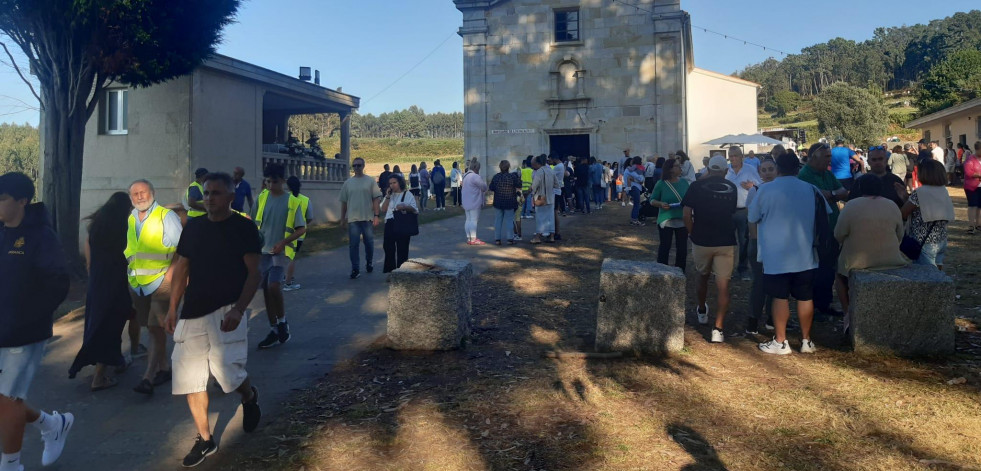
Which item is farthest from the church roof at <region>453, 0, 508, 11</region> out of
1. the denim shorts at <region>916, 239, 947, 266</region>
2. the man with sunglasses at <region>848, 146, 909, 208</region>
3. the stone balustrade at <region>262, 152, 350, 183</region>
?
the denim shorts at <region>916, 239, 947, 266</region>

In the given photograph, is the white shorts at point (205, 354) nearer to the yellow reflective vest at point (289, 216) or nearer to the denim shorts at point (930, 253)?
the yellow reflective vest at point (289, 216)

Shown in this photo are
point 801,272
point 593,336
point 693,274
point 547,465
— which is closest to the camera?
point 547,465

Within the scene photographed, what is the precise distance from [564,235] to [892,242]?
9.08 metres

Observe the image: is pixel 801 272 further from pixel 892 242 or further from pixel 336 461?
pixel 336 461

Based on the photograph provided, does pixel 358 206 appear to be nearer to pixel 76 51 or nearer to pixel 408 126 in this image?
pixel 76 51

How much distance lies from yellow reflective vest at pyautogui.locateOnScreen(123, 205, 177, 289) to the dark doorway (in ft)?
77.4

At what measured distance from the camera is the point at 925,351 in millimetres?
5539

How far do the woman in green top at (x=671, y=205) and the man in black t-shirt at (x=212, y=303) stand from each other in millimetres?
5403

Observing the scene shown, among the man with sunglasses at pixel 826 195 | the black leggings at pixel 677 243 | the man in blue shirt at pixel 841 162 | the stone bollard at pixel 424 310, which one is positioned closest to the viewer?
the stone bollard at pixel 424 310

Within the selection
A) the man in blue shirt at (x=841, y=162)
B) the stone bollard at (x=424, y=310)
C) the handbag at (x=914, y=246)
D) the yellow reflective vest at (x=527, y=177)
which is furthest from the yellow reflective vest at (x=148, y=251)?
the yellow reflective vest at (x=527, y=177)

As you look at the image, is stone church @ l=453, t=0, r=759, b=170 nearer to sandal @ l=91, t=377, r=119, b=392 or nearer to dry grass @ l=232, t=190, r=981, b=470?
dry grass @ l=232, t=190, r=981, b=470

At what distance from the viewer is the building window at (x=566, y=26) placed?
27722 millimetres

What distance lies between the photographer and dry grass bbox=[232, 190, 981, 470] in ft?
12.9

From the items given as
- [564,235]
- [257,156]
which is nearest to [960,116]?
[564,235]
